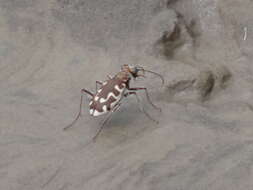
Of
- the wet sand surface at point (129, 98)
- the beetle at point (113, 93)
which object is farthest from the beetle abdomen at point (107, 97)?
the wet sand surface at point (129, 98)

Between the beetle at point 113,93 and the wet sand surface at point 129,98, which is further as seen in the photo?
the beetle at point 113,93

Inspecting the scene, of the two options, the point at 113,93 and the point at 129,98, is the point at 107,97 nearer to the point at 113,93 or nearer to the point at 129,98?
the point at 113,93

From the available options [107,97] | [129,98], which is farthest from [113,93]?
[129,98]

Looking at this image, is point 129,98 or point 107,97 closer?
point 107,97

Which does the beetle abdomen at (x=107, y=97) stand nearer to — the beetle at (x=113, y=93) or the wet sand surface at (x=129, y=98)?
the beetle at (x=113, y=93)

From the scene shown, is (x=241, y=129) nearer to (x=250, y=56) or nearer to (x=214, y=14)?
(x=250, y=56)

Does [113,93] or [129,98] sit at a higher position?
[113,93]

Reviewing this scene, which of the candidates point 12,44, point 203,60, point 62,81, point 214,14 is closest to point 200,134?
point 203,60
